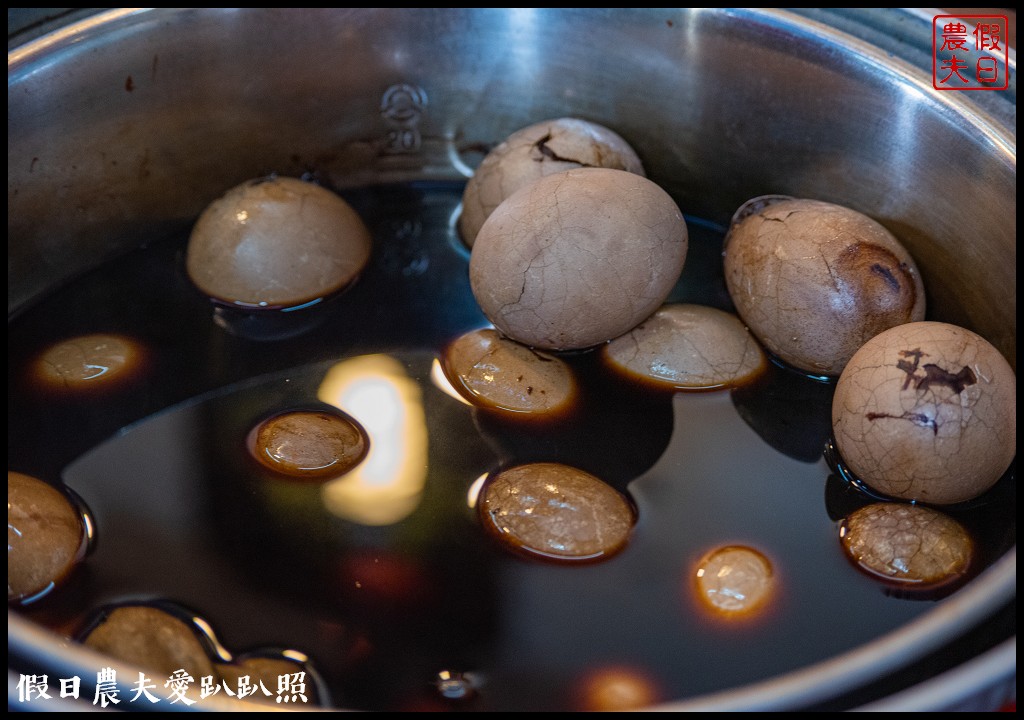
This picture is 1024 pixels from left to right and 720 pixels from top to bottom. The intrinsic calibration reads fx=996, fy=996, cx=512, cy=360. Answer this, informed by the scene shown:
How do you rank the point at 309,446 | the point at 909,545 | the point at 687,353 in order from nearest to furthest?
the point at 909,545, the point at 309,446, the point at 687,353

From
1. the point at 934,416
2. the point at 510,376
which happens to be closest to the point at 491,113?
the point at 510,376

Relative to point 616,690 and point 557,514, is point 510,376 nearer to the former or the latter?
point 557,514

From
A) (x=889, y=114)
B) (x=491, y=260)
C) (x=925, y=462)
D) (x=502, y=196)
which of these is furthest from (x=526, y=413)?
(x=889, y=114)

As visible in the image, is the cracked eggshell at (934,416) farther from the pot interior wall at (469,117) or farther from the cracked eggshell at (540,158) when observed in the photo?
the cracked eggshell at (540,158)

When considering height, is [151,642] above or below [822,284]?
below

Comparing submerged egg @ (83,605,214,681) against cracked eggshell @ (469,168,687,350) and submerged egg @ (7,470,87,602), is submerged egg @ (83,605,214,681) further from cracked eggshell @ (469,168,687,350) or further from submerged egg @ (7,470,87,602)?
cracked eggshell @ (469,168,687,350)

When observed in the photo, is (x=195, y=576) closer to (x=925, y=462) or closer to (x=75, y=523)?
(x=75, y=523)
